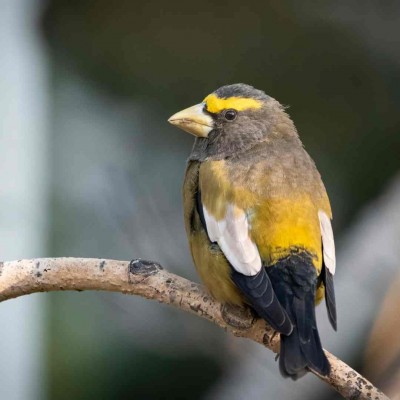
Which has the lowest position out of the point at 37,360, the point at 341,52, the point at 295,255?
the point at 37,360

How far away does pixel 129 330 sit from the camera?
411cm

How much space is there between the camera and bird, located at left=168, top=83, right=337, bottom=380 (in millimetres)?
2086

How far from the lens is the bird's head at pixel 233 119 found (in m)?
2.51

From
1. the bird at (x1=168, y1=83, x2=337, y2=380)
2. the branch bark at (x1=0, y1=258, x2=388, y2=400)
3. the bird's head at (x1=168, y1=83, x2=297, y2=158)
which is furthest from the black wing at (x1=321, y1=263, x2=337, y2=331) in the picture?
the bird's head at (x1=168, y1=83, x2=297, y2=158)

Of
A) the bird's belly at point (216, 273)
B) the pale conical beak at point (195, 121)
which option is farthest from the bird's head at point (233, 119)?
the bird's belly at point (216, 273)

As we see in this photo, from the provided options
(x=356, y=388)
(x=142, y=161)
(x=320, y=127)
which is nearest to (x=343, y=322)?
(x=320, y=127)

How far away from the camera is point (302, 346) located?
203cm

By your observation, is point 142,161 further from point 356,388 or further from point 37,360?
point 356,388

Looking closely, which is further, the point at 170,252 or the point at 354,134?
the point at 354,134

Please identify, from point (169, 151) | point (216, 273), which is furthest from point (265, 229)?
point (169, 151)

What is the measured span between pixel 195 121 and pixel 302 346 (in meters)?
0.76

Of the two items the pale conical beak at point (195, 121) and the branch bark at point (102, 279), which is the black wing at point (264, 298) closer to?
the branch bark at point (102, 279)

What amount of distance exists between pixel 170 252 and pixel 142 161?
611 millimetres

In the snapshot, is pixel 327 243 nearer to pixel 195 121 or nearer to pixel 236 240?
pixel 236 240
